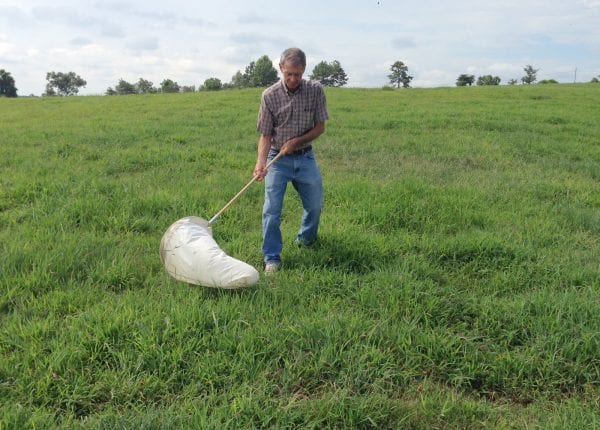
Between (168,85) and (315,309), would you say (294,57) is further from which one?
(168,85)

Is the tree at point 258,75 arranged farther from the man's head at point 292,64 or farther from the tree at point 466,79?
the man's head at point 292,64

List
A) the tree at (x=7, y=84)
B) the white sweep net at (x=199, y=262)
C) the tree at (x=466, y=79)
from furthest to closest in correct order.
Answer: the tree at (x=7, y=84), the tree at (x=466, y=79), the white sweep net at (x=199, y=262)

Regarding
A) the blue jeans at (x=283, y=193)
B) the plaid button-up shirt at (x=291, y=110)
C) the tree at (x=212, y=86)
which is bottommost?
the blue jeans at (x=283, y=193)

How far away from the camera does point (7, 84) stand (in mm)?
82062

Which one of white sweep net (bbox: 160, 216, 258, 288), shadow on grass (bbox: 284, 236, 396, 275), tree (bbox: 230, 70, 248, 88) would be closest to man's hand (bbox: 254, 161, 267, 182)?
white sweep net (bbox: 160, 216, 258, 288)

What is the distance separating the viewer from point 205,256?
11.8ft

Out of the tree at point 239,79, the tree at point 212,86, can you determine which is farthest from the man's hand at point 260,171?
the tree at point 239,79

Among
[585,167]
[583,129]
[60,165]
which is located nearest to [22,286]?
[60,165]

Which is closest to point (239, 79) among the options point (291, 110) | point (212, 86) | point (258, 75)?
point (258, 75)

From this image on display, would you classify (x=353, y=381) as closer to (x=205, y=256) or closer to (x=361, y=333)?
(x=361, y=333)

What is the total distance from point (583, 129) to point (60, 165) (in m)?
12.7

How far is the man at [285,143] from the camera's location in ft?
13.8

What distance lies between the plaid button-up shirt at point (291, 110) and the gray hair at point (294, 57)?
248 mm

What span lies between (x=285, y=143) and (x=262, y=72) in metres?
73.5
